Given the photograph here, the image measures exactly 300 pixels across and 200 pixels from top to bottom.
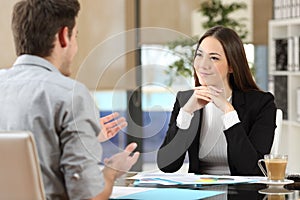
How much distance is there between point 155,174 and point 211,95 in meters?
0.38

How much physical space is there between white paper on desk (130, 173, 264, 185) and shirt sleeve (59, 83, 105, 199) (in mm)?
760

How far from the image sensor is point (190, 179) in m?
2.50

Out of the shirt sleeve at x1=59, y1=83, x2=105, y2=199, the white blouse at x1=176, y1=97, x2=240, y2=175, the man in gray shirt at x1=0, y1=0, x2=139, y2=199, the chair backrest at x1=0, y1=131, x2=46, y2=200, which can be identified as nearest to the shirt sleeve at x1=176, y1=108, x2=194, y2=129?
the white blouse at x1=176, y1=97, x2=240, y2=175

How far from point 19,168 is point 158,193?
Result: 66cm

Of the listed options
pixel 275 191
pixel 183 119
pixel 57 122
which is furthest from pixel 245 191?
pixel 57 122

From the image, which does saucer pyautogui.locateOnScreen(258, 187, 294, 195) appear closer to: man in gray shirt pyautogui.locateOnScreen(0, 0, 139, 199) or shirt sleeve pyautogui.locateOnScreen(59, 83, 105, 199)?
man in gray shirt pyautogui.locateOnScreen(0, 0, 139, 199)

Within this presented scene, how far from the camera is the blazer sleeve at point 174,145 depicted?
2.23 metres

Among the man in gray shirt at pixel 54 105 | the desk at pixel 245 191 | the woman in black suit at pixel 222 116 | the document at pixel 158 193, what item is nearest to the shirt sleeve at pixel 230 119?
the woman in black suit at pixel 222 116

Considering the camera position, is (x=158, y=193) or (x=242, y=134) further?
(x=242, y=134)

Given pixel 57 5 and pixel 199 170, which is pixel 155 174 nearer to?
pixel 199 170

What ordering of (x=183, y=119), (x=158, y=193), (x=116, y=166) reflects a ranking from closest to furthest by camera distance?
1. (x=116, y=166)
2. (x=158, y=193)
3. (x=183, y=119)

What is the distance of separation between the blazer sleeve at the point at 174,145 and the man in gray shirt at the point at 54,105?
0.40 m

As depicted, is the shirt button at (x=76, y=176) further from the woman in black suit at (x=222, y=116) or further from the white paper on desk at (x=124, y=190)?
the woman in black suit at (x=222, y=116)

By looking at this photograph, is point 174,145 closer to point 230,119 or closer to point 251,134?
point 230,119
